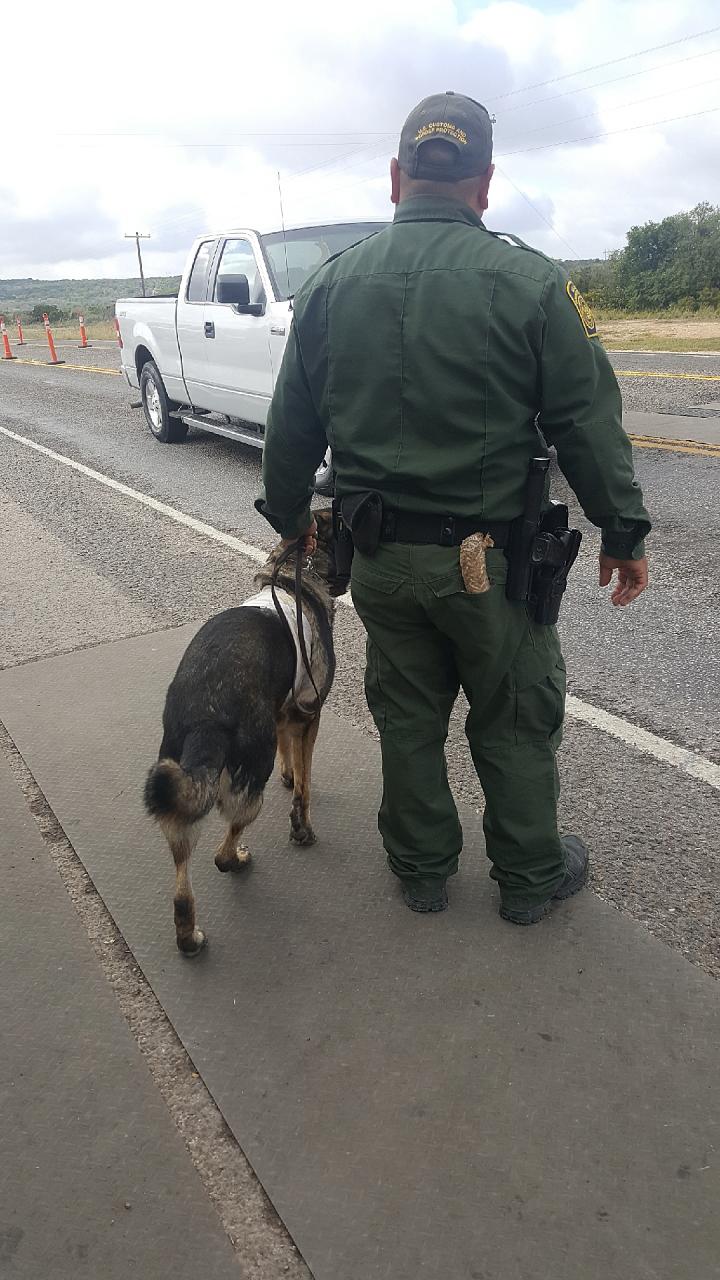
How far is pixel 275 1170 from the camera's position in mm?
2059

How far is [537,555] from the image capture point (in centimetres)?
255

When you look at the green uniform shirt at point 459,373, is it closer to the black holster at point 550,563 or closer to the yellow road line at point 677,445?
the black holster at point 550,563

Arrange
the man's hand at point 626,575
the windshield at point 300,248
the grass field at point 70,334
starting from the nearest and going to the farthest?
the man's hand at point 626,575, the windshield at point 300,248, the grass field at point 70,334

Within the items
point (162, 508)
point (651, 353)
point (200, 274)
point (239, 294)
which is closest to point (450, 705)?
point (162, 508)

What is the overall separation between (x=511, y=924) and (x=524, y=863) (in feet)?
0.64

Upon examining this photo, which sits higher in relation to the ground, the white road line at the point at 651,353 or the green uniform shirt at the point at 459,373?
the green uniform shirt at the point at 459,373

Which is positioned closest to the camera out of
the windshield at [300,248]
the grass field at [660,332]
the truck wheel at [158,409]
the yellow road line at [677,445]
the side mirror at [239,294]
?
the side mirror at [239,294]

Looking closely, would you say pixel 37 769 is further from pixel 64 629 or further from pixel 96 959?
pixel 64 629

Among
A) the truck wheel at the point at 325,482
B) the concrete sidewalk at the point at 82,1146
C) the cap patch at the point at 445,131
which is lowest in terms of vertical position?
the concrete sidewalk at the point at 82,1146

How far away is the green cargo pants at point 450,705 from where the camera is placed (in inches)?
100

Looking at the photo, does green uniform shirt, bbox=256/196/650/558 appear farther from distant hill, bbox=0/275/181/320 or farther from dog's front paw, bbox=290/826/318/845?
distant hill, bbox=0/275/181/320

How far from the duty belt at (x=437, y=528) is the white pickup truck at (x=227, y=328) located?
440 centimetres

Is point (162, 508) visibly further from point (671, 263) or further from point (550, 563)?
point (671, 263)

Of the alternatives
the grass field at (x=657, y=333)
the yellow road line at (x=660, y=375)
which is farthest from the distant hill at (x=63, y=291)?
the yellow road line at (x=660, y=375)
